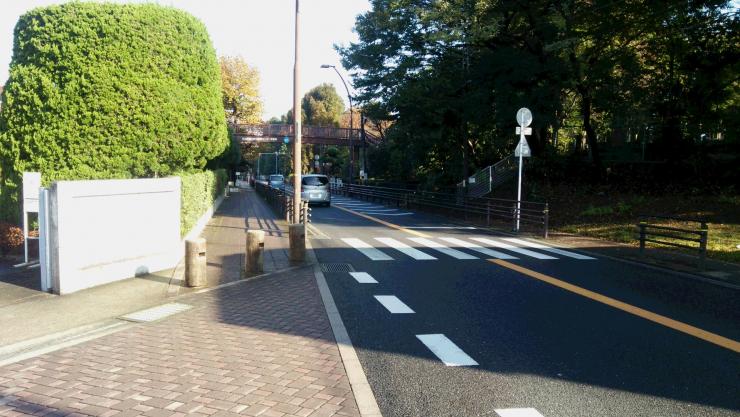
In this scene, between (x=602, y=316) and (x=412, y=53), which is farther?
(x=412, y=53)

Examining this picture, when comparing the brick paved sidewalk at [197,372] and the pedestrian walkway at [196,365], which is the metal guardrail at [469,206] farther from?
the brick paved sidewalk at [197,372]

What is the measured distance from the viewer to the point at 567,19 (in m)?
21.4

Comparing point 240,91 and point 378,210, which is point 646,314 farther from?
point 240,91

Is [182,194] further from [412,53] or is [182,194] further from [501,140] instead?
[501,140]

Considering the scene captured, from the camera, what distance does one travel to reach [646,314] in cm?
733

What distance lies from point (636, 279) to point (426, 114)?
58.7 ft

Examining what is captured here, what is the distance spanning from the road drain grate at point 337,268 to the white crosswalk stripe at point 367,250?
1148mm

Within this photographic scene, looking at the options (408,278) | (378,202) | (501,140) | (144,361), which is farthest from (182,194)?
(378,202)

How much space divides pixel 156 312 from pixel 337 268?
4332 millimetres

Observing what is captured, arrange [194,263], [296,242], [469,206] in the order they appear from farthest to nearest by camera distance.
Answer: [469,206] < [296,242] < [194,263]

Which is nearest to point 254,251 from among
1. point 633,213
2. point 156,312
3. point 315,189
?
point 156,312

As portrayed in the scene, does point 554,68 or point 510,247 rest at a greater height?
point 554,68

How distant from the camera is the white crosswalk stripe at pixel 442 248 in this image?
1280 cm

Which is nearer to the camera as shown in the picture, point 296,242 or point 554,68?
point 296,242
